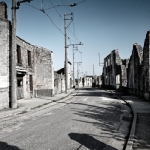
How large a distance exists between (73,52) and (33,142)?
42.8 metres

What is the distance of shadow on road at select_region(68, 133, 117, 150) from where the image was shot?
4788 mm

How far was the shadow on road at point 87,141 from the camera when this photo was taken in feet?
15.7

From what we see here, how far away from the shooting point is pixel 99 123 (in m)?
7.31

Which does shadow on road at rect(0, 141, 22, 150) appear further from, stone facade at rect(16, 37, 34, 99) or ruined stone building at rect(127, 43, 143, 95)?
ruined stone building at rect(127, 43, 143, 95)

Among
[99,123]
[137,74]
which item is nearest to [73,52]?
[137,74]

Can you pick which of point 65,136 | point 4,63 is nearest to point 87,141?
point 65,136

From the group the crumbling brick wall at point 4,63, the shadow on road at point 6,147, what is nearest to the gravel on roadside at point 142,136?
the shadow on road at point 6,147

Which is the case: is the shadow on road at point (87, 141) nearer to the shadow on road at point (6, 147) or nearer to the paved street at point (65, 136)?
the paved street at point (65, 136)

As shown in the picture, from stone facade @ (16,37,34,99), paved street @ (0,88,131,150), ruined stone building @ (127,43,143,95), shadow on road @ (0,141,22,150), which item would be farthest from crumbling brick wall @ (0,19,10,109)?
ruined stone building @ (127,43,143,95)

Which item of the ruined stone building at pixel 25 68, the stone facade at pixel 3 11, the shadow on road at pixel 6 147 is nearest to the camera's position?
the shadow on road at pixel 6 147

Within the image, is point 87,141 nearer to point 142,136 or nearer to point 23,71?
point 142,136

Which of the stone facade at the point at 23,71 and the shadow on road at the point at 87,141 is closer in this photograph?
the shadow on road at the point at 87,141

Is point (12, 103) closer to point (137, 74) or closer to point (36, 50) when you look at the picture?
point (36, 50)

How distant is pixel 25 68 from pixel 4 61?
522cm
